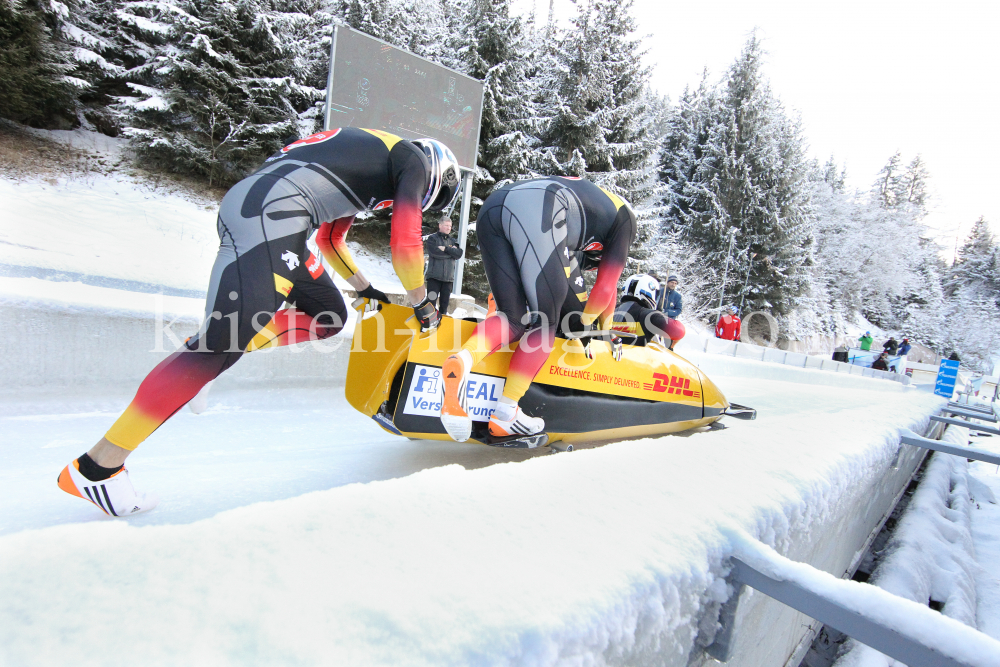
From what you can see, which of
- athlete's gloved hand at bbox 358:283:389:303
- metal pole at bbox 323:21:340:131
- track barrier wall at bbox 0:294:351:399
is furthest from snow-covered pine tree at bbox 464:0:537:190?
athlete's gloved hand at bbox 358:283:389:303

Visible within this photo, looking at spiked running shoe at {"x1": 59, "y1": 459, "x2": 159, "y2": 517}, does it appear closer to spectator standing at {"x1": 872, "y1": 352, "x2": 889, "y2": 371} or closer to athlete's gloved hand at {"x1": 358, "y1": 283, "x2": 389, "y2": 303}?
athlete's gloved hand at {"x1": 358, "y1": 283, "x2": 389, "y2": 303}

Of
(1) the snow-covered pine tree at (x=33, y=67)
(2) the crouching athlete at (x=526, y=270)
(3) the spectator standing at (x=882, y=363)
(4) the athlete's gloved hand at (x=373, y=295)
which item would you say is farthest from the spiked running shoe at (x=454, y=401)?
(3) the spectator standing at (x=882, y=363)

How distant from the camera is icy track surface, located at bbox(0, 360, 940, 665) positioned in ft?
1.32

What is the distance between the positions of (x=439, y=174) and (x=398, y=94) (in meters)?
5.40

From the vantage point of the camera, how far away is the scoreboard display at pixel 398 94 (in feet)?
19.5

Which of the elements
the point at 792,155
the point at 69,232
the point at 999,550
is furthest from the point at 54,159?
the point at 792,155

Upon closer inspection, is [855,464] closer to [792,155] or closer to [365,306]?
[365,306]

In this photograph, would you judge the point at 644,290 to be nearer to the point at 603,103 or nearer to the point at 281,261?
the point at 281,261

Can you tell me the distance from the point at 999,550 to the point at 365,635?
3.17 metres

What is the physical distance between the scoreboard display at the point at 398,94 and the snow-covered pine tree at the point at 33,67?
7040mm

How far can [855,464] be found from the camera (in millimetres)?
1271

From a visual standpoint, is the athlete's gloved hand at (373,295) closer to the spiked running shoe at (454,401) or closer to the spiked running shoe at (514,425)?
the spiked running shoe at (454,401)

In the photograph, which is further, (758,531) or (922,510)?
(922,510)

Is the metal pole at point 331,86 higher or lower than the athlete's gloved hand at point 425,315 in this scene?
higher
